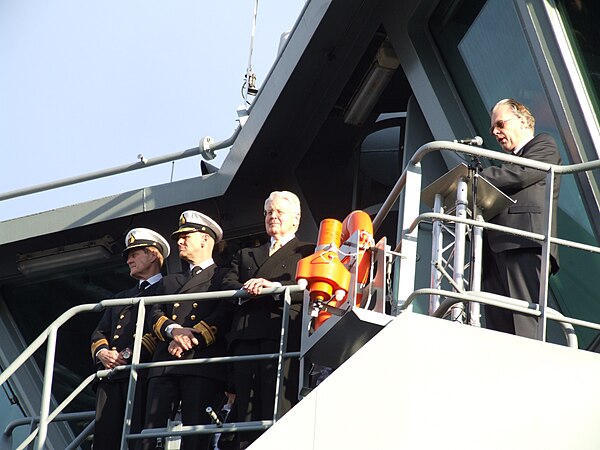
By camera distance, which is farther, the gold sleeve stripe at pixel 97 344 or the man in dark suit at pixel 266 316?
the gold sleeve stripe at pixel 97 344

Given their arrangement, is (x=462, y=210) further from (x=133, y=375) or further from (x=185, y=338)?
(x=133, y=375)

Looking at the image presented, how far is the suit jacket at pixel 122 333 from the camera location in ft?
28.5

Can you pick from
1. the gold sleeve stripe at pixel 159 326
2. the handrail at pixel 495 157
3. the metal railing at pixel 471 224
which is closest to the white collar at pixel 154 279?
the gold sleeve stripe at pixel 159 326

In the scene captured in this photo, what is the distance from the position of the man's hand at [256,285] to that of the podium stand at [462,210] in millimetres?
1292

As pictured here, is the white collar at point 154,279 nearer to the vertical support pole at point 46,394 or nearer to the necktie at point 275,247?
the vertical support pole at point 46,394

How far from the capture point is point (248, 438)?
771 cm

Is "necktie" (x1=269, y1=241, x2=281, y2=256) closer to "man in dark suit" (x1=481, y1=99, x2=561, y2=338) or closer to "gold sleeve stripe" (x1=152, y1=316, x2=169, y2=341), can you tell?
"gold sleeve stripe" (x1=152, y1=316, x2=169, y2=341)

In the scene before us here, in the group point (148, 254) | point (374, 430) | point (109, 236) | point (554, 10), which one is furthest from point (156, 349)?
point (109, 236)

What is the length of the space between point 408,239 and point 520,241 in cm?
69

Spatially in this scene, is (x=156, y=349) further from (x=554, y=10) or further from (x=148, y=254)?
(x=554, y=10)

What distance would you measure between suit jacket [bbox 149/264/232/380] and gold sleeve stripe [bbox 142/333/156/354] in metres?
0.14

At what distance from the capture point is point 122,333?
8930 mm

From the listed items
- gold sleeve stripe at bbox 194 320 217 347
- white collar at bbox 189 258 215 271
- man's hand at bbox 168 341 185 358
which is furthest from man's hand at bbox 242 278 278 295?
white collar at bbox 189 258 215 271

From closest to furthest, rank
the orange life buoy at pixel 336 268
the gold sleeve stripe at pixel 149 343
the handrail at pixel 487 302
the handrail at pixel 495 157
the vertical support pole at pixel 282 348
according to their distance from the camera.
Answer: the handrail at pixel 487 302 → the handrail at pixel 495 157 → the orange life buoy at pixel 336 268 → the vertical support pole at pixel 282 348 → the gold sleeve stripe at pixel 149 343
